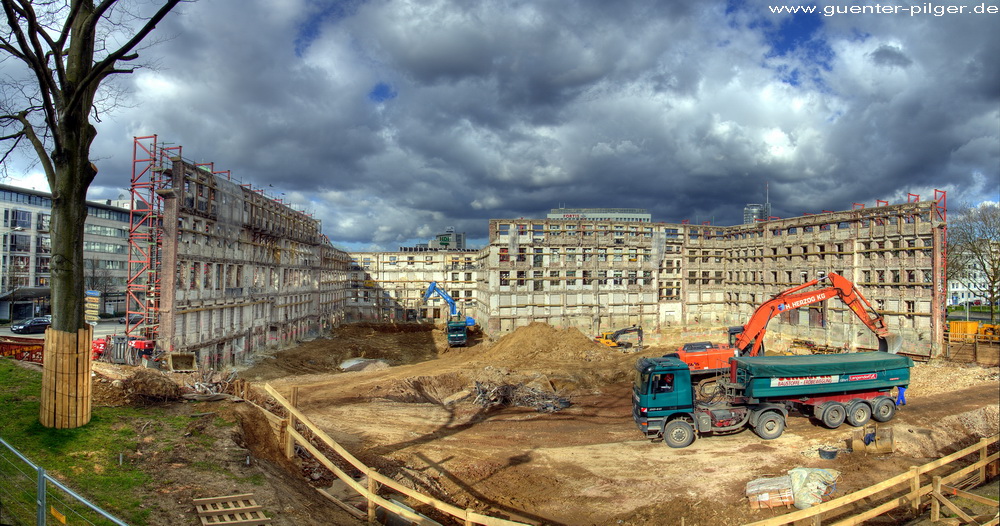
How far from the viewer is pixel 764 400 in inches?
736

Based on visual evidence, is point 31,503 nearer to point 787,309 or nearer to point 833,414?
point 833,414

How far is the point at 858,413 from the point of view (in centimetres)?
1966

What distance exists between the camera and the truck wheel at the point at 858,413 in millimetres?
19422

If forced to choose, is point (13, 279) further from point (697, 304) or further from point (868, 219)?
point (868, 219)

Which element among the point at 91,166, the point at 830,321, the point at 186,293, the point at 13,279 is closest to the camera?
the point at 91,166

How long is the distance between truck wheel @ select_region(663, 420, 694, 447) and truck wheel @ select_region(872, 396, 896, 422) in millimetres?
8160

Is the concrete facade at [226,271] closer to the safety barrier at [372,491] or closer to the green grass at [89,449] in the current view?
the green grass at [89,449]

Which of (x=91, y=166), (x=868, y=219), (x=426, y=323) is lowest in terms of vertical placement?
(x=426, y=323)

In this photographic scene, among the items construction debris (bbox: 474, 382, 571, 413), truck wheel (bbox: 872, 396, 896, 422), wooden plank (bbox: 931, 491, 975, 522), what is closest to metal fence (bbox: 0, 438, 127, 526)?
wooden plank (bbox: 931, 491, 975, 522)

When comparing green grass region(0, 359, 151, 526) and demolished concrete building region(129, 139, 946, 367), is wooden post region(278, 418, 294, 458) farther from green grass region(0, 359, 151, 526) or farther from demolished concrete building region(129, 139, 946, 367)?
demolished concrete building region(129, 139, 946, 367)

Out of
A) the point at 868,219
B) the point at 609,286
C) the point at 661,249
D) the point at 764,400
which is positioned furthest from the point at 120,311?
the point at 868,219

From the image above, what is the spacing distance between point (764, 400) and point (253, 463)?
17.2 meters

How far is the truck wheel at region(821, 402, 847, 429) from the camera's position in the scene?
62.7 feet

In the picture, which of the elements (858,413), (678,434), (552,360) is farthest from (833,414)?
(552,360)
